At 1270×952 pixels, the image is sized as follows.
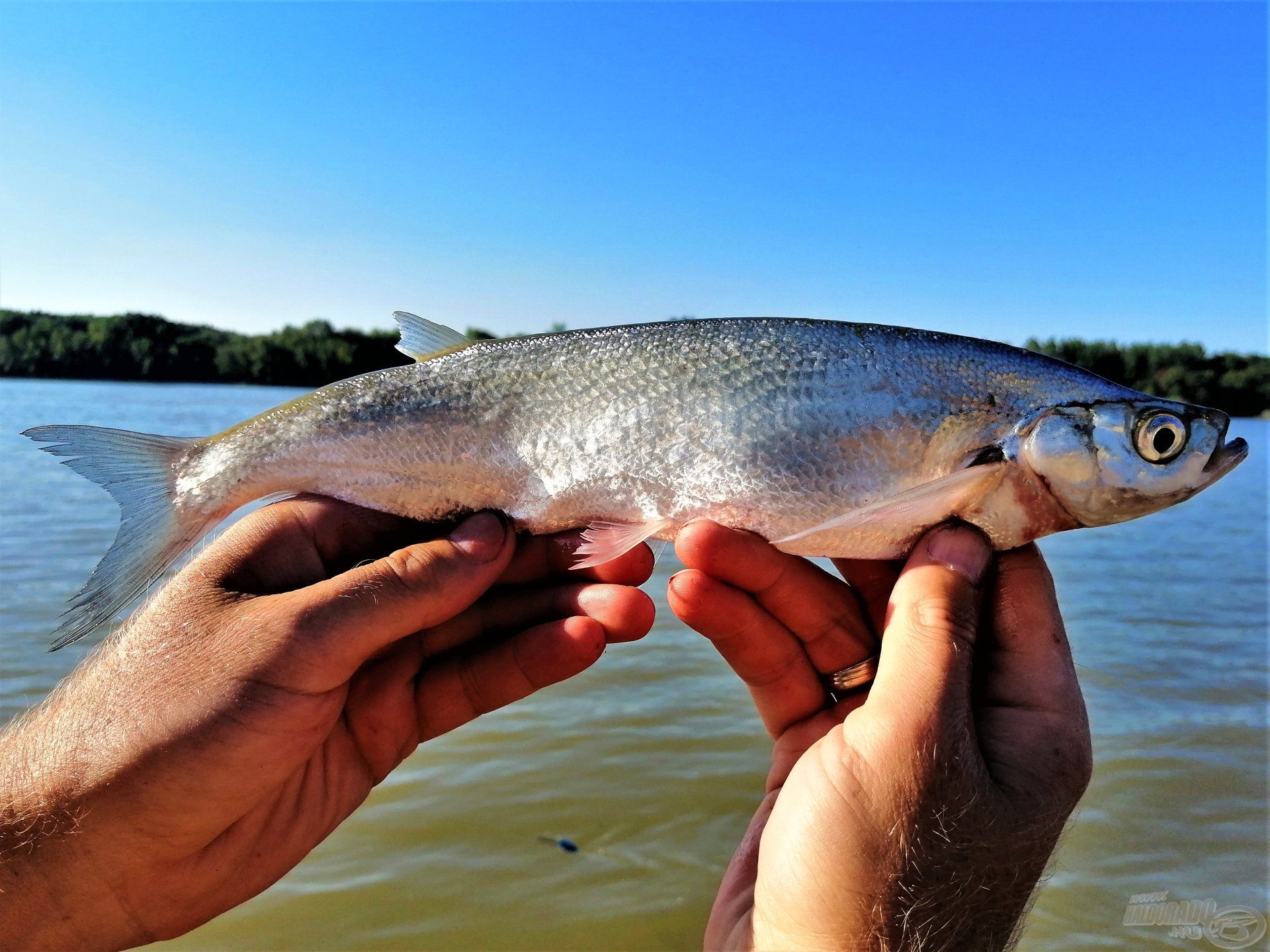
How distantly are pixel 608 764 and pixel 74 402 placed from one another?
130 ft

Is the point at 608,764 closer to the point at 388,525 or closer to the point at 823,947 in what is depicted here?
the point at 388,525

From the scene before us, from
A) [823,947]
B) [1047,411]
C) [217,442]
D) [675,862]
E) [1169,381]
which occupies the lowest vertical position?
[675,862]

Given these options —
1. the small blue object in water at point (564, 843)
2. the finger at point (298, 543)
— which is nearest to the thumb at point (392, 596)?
the finger at point (298, 543)

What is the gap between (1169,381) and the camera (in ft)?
199

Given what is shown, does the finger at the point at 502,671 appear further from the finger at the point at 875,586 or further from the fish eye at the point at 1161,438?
the fish eye at the point at 1161,438

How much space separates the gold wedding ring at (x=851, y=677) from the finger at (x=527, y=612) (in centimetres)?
87

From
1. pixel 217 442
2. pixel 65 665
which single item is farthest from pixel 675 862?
pixel 65 665

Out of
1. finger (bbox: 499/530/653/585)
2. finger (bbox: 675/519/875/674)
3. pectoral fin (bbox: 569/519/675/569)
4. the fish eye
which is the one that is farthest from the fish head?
finger (bbox: 499/530/653/585)

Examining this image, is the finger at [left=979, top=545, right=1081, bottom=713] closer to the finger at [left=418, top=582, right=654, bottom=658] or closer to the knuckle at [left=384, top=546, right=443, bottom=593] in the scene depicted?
the finger at [left=418, top=582, right=654, bottom=658]

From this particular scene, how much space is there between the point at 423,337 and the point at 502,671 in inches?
60.9

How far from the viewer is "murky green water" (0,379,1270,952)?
4.37m

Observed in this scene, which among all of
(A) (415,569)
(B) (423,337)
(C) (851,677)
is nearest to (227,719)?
(A) (415,569)

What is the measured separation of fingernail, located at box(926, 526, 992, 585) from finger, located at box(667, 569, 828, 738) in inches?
30.4

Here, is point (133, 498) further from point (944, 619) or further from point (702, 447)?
point (944, 619)
